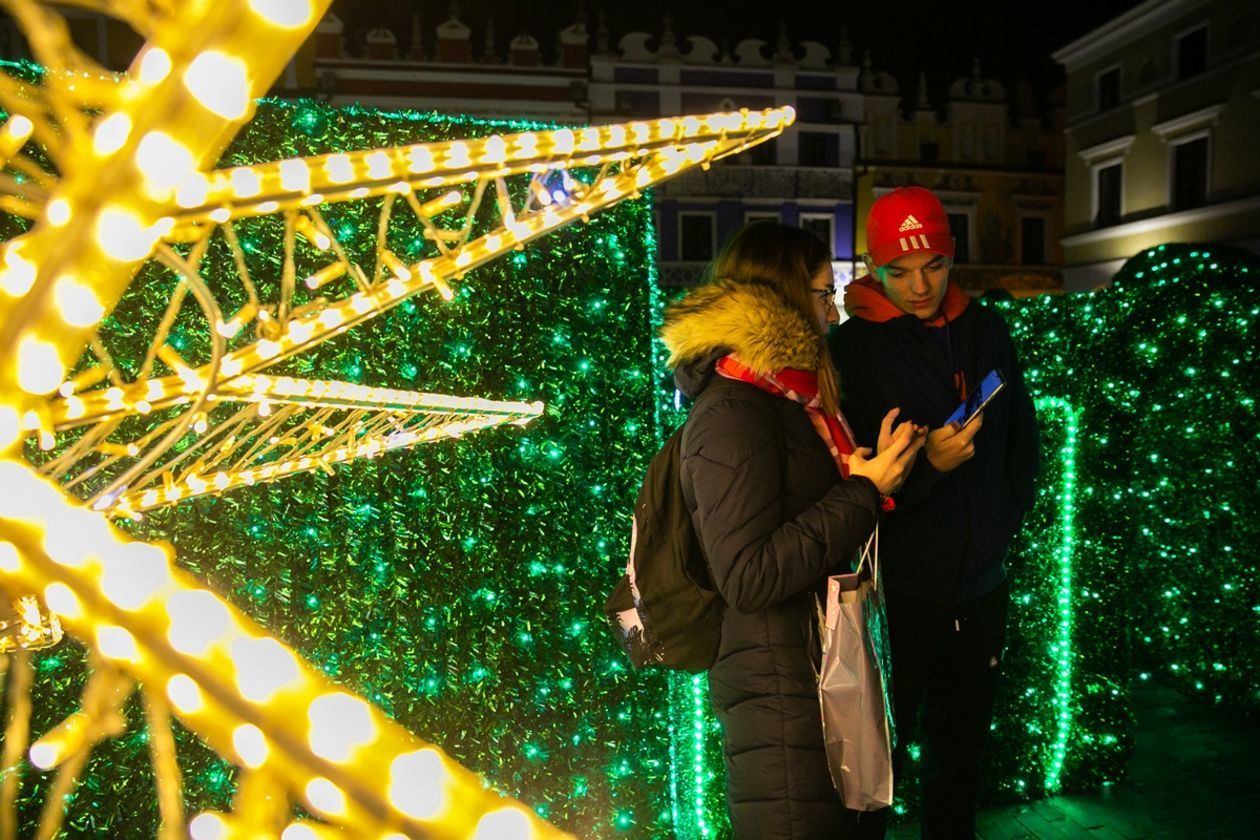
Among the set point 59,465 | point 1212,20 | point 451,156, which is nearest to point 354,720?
point 451,156

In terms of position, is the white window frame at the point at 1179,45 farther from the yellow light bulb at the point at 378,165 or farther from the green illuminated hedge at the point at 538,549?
the yellow light bulb at the point at 378,165

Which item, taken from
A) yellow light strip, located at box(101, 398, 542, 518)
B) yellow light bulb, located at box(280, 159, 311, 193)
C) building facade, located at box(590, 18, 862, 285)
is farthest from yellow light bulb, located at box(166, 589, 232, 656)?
building facade, located at box(590, 18, 862, 285)

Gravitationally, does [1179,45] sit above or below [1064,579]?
above

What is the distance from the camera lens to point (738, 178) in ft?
78.5

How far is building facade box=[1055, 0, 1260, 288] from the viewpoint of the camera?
17.3 m

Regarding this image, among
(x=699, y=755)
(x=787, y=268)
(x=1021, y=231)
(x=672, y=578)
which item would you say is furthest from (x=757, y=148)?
(x=672, y=578)

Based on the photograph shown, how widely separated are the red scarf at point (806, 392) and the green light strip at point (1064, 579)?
90.6 inches

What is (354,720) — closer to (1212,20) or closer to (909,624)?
(909,624)

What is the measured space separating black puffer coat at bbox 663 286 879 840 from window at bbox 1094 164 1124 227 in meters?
23.0

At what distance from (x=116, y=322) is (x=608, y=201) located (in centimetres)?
203

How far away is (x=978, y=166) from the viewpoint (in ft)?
82.0

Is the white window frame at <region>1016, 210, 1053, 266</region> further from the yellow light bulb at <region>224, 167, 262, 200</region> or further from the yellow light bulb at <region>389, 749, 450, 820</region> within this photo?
the yellow light bulb at <region>389, 749, 450, 820</region>

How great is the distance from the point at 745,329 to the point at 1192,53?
2228 cm

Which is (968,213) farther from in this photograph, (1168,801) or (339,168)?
(339,168)
